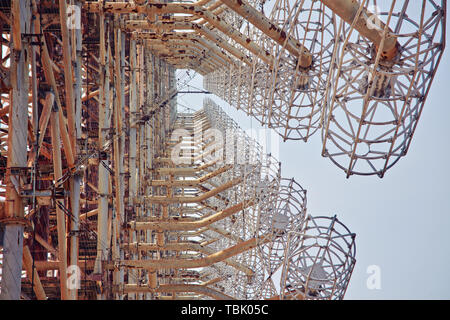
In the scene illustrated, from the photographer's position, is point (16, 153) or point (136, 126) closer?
point (16, 153)

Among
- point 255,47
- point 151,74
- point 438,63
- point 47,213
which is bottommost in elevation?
point 47,213

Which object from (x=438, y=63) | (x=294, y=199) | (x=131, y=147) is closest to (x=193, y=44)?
(x=131, y=147)

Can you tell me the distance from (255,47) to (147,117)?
11.1 metres

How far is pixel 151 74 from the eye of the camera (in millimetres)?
33781

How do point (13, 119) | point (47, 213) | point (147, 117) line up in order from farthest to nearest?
point (147, 117) → point (47, 213) → point (13, 119)

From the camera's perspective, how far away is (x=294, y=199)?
15.3 meters

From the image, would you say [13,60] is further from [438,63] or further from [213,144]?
[213,144]

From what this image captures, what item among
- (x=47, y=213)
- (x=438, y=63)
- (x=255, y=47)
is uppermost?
(x=255, y=47)

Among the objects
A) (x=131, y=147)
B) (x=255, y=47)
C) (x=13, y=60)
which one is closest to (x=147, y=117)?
(x=131, y=147)

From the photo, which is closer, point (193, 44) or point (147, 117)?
point (147, 117)
